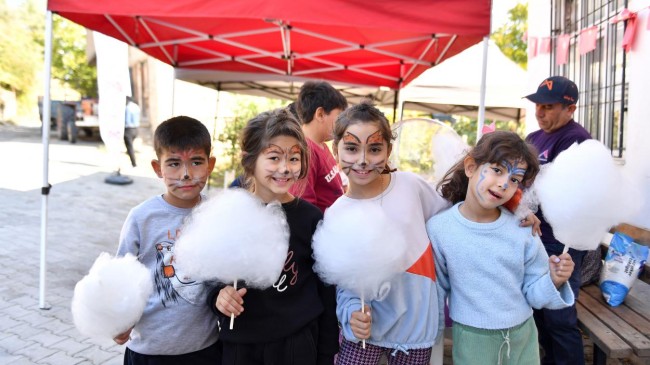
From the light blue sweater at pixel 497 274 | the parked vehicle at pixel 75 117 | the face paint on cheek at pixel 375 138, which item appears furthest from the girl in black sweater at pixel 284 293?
the parked vehicle at pixel 75 117

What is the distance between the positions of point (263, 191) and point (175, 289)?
46cm

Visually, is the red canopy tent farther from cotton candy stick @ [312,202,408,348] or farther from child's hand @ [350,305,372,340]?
child's hand @ [350,305,372,340]

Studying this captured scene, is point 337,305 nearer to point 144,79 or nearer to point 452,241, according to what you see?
point 452,241

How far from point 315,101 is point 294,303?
4.28ft

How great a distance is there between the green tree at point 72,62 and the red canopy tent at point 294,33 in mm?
20865

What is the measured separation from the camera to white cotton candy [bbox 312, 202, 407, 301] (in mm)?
1422

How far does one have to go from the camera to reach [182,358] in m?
1.70

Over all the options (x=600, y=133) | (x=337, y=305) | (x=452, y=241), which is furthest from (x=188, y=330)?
(x=600, y=133)

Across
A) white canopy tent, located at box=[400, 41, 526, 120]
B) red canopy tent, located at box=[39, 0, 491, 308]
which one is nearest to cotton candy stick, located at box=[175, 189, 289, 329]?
red canopy tent, located at box=[39, 0, 491, 308]

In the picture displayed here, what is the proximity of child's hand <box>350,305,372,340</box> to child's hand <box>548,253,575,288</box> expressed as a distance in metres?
0.68

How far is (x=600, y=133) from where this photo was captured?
4.07 metres

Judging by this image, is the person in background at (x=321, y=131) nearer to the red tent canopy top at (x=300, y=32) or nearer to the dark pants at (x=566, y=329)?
the red tent canopy top at (x=300, y=32)

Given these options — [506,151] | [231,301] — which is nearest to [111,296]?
[231,301]

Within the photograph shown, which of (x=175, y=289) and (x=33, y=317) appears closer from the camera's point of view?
(x=175, y=289)
